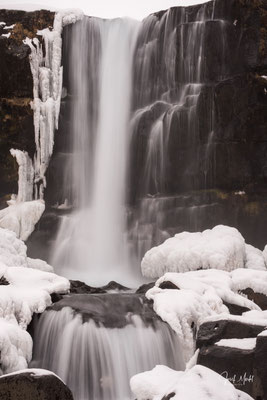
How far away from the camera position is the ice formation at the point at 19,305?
23.7 ft

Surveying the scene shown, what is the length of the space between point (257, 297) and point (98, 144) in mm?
9644

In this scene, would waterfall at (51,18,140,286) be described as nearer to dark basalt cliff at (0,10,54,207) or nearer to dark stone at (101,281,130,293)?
dark basalt cliff at (0,10,54,207)

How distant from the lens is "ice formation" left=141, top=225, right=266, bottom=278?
1289 cm

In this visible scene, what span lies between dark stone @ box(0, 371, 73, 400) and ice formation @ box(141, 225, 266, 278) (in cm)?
813

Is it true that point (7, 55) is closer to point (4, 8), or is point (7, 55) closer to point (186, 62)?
point (4, 8)

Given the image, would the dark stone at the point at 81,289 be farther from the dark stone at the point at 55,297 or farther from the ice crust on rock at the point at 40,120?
the ice crust on rock at the point at 40,120

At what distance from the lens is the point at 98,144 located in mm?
18109

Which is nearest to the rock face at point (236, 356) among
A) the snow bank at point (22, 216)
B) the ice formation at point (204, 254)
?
the ice formation at point (204, 254)

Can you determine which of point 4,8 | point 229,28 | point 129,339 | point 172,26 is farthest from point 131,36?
point 129,339

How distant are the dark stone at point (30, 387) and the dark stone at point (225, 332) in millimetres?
2119

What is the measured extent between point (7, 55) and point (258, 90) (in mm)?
8999

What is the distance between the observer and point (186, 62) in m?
17.7
